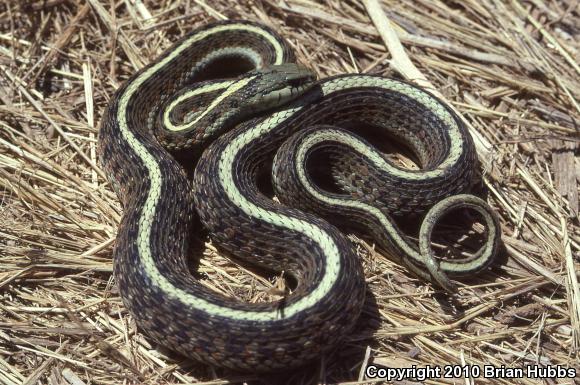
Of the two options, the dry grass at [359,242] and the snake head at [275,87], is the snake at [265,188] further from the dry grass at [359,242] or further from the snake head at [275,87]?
the dry grass at [359,242]

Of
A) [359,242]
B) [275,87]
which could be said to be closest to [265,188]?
[275,87]

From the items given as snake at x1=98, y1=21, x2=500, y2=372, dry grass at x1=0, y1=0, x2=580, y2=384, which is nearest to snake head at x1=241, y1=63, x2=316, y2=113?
snake at x1=98, y1=21, x2=500, y2=372

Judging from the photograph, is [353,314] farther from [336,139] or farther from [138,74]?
[138,74]

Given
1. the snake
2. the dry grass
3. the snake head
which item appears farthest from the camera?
the snake head

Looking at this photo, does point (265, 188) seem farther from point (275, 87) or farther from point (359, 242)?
point (359, 242)

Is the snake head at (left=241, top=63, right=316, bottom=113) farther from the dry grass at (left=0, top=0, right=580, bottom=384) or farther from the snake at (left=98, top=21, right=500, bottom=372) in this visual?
the dry grass at (left=0, top=0, right=580, bottom=384)

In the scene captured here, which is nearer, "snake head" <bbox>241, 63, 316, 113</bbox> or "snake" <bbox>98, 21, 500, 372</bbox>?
"snake" <bbox>98, 21, 500, 372</bbox>
